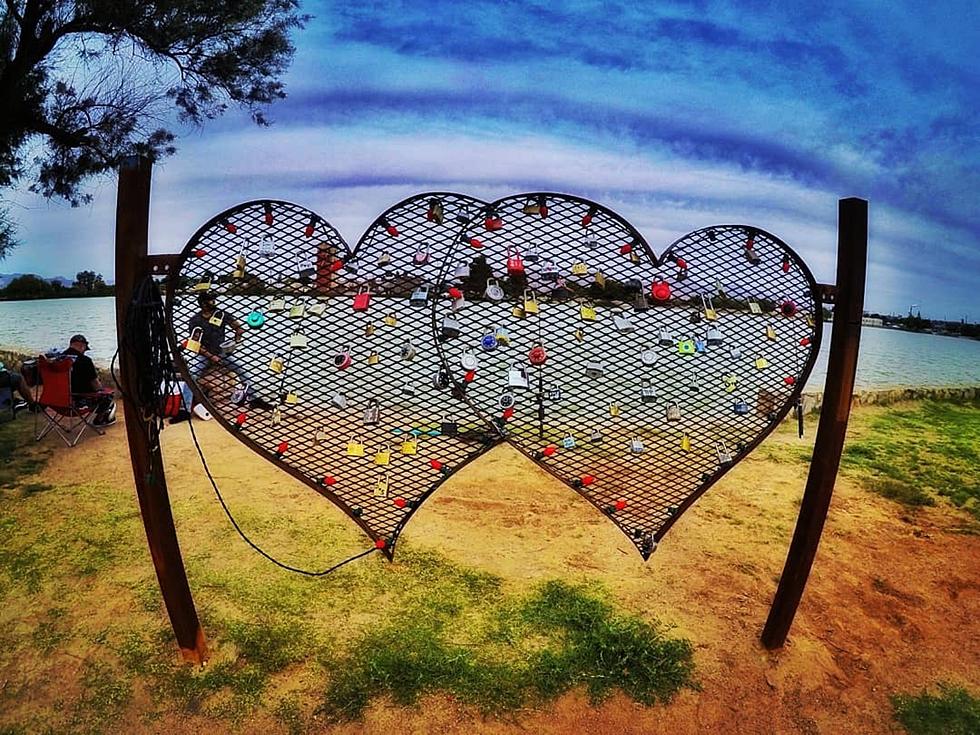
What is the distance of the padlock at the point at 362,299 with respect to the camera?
2297mm

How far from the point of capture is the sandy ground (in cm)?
257

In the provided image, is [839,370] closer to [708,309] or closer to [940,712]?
[708,309]

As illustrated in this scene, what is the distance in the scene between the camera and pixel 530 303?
7.59 ft

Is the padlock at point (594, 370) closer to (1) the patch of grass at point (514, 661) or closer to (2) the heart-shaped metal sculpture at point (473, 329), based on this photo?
(2) the heart-shaped metal sculpture at point (473, 329)

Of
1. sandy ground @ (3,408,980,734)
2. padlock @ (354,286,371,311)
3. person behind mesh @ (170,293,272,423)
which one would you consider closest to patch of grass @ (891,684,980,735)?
sandy ground @ (3,408,980,734)

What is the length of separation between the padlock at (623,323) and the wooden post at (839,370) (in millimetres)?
Result: 873

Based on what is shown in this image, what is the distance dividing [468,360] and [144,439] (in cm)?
129

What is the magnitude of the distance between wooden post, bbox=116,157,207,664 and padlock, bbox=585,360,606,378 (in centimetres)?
169

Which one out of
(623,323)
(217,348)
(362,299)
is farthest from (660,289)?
(217,348)

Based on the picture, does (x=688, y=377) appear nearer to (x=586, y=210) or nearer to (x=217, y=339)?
(x=586, y=210)

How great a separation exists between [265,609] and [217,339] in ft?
5.29

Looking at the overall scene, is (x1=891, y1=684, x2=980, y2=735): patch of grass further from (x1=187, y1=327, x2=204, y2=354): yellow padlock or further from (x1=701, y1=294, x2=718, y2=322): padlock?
(x1=187, y1=327, x2=204, y2=354): yellow padlock

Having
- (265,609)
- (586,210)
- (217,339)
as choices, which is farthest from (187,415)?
(586,210)

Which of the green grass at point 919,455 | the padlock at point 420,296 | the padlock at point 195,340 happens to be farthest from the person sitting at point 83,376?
the green grass at point 919,455
